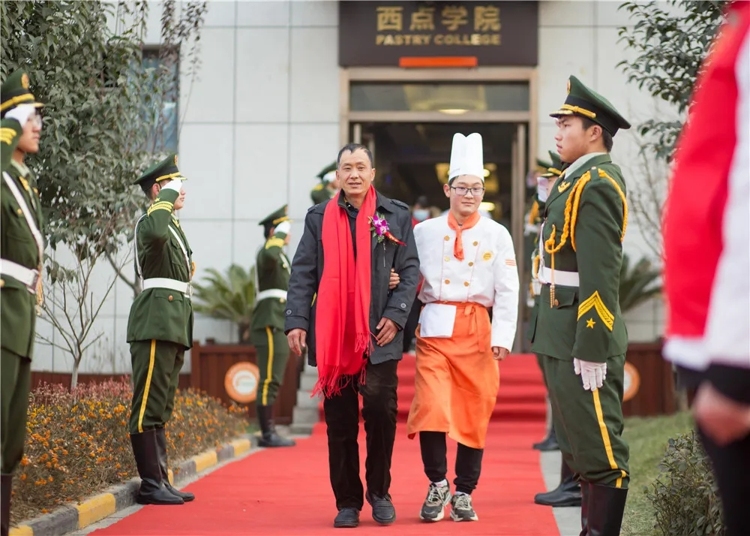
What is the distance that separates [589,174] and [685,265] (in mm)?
2552

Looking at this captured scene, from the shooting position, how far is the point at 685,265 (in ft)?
9.35

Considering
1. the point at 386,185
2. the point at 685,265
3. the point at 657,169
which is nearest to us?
the point at 685,265

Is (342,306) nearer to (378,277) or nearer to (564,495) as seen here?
(378,277)

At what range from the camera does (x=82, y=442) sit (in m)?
7.29

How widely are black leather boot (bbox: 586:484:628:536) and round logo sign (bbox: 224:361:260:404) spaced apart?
9.12 metres

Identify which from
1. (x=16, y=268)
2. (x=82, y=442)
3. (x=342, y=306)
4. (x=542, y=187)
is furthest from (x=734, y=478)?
(x=542, y=187)

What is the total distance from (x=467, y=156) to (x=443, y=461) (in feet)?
5.89

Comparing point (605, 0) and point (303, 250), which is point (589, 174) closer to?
point (303, 250)

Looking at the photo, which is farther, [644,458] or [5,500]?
[644,458]

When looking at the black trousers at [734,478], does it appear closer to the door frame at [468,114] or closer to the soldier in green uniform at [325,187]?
the soldier in green uniform at [325,187]

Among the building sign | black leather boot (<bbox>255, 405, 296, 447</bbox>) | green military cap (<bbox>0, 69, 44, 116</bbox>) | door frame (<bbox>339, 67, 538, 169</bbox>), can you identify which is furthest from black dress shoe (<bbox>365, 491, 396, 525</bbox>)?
the building sign

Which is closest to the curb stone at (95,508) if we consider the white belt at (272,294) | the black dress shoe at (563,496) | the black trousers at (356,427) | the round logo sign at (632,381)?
the black trousers at (356,427)

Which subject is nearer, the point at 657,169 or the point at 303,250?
the point at 303,250

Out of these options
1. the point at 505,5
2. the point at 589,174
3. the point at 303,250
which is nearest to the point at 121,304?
the point at 505,5
